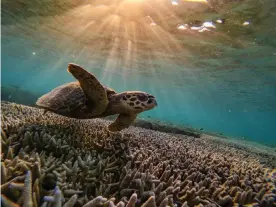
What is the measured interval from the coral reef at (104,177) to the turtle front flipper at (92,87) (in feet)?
1.98

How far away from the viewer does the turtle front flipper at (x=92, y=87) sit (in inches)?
135

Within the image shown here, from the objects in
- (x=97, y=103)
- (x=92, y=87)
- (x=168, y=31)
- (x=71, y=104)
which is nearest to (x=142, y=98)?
(x=97, y=103)

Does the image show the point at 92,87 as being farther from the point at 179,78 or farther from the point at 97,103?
the point at 179,78

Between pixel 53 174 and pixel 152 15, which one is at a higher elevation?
pixel 152 15

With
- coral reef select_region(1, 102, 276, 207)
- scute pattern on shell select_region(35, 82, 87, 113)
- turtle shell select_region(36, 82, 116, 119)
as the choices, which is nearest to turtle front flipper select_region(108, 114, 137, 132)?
coral reef select_region(1, 102, 276, 207)

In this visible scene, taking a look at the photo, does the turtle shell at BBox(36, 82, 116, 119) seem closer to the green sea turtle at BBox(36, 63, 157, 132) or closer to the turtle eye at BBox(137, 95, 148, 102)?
the green sea turtle at BBox(36, 63, 157, 132)

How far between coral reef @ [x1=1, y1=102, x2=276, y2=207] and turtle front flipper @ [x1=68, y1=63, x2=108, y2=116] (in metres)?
0.60

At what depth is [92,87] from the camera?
3637 millimetres

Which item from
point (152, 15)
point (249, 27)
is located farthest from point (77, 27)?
point (249, 27)

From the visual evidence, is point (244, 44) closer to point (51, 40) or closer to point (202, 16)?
point (202, 16)

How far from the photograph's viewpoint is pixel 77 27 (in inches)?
749

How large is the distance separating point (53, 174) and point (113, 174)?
2.58ft

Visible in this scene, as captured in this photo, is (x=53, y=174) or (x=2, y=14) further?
(x=2, y=14)

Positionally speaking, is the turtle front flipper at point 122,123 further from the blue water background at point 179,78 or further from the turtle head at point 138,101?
the blue water background at point 179,78
